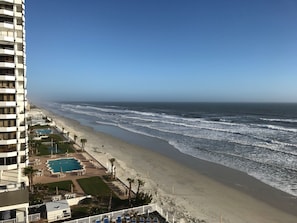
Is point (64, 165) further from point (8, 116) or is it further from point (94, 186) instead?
point (8, 116)

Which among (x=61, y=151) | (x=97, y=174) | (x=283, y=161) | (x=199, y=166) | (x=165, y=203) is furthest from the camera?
(x=61, y=151)

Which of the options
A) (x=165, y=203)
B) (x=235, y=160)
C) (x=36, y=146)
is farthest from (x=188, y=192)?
(x=36, y=146)

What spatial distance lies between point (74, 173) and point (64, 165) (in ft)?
11.4

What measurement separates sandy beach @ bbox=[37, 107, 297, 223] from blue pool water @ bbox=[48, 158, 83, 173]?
3.15 meters

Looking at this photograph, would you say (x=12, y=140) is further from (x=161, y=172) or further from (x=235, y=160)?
(x=235, y=160)

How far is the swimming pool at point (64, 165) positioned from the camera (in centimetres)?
2998

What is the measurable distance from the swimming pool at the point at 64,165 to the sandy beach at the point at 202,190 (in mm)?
3071

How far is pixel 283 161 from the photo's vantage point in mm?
36156

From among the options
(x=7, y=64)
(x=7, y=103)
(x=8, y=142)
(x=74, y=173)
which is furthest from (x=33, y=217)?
(x=7, y=64)

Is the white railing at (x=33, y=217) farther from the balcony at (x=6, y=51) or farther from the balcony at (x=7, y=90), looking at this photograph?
the balcony at (x=6, y=51)

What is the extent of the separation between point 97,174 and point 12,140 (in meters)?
10.1

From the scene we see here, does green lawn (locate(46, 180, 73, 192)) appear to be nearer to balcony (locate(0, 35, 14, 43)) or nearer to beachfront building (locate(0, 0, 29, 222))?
beachfront building (locate(0, 0, 29, 222))

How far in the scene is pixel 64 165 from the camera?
31703mm

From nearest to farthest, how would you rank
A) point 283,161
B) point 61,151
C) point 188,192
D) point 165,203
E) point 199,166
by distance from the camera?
point 165,203, point 188,192, point 199,166, point 283,161, point 61,151
